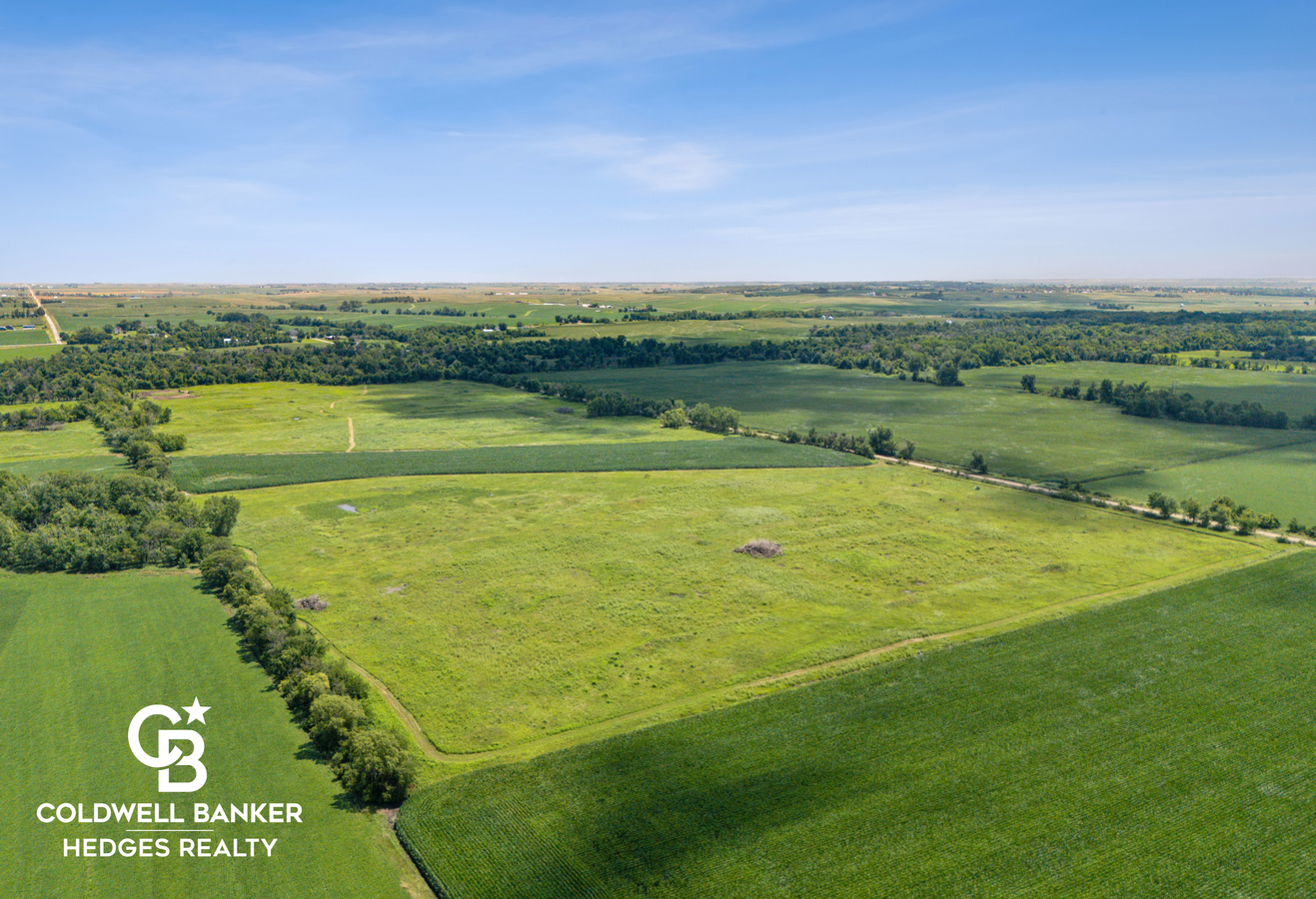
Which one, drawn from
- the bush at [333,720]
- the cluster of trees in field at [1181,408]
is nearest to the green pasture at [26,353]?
the bush at [333,720]

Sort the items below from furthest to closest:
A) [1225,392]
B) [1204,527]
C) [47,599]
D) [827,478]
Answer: [1225,392], [827,478], [1204,527], [47,599]

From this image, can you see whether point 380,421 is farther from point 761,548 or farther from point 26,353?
point 26,353

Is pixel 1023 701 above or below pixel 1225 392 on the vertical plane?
below

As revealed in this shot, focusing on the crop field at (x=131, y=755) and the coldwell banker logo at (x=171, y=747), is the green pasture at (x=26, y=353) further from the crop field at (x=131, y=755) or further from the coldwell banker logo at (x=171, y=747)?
the coldwell banker logo at (x=171, y=747)

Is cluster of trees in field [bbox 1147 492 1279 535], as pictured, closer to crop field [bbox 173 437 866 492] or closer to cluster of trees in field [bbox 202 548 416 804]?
crop field [bbox 173 437 866 492]

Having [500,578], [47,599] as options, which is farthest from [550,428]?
[47,599]

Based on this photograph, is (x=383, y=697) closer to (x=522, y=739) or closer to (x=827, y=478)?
(x=522, y=739)

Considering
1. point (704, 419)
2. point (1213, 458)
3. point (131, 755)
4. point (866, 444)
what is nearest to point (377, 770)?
point (131, 755)
